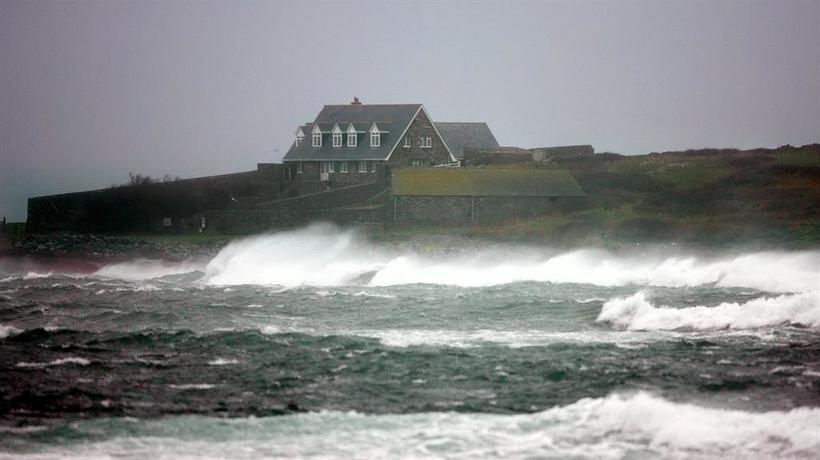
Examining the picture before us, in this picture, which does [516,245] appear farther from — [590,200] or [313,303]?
[313,303]

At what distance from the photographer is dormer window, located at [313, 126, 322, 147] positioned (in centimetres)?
7381

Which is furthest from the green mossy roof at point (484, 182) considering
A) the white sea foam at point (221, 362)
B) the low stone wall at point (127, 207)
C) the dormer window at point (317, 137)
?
the white sea foam at point (221, 362)

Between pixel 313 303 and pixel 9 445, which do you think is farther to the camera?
pixel 313 303

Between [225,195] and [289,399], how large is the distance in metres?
53.1

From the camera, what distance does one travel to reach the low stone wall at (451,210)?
6091 centimetres

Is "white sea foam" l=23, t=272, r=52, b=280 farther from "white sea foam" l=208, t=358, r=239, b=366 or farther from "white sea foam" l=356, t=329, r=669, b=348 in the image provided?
"white sea foam" l=208, t=358, r=239, b=366

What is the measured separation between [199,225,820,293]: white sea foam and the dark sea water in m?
3.13

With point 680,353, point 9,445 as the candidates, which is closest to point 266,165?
point 680,353

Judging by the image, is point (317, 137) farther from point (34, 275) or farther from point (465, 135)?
point (34, 275)

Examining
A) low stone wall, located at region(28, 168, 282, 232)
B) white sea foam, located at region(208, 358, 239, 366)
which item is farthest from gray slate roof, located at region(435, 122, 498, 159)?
white sea foam, located at region(208, 358, 239, 366)

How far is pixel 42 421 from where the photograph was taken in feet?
52.6

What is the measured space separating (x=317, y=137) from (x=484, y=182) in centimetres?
1514

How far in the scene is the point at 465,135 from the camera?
8200cm

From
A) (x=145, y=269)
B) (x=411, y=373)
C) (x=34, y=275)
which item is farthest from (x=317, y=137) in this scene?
(x=411, y=373)
